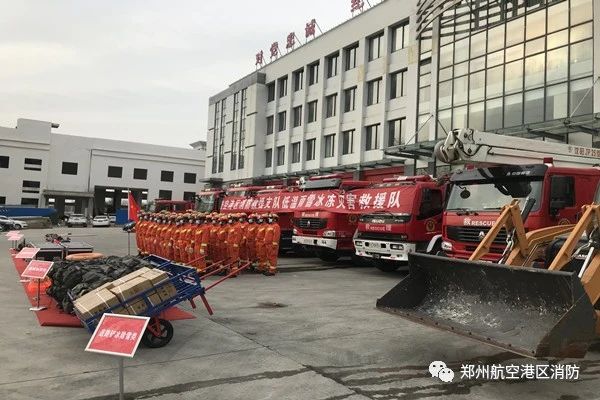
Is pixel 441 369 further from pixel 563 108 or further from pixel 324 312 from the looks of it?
pixel 563 108

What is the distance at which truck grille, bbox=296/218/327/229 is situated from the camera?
1488cm

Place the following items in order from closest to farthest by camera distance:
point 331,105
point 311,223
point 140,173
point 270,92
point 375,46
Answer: point 311,223, point 375,46, point 331,105, point 270,92, point 140,173

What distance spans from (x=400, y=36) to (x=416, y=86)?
413 centimetres

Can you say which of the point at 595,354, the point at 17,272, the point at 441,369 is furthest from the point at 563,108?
the point at 17,272

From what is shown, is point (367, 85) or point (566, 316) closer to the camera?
point (566, 316)

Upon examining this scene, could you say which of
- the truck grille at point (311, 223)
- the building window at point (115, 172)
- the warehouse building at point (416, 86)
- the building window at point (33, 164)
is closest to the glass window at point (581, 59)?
the warehouse building at point (416, 86)

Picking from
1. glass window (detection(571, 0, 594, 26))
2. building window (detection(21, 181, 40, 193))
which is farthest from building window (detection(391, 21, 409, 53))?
building window (detection(21, 181, 40, 193))

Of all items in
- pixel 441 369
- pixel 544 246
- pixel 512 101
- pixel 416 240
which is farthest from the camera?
pixel 512 101

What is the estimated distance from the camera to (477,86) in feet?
78.3

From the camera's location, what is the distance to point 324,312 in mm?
8242

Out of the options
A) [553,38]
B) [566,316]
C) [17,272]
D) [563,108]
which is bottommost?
[17,272]

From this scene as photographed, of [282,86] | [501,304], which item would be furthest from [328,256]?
[282,86]

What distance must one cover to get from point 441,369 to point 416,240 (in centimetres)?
708

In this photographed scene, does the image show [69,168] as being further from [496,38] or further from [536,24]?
[536,24]
